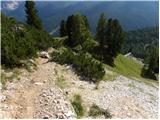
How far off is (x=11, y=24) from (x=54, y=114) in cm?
2287

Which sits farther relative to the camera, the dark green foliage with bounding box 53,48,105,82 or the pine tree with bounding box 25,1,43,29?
the pine tree with bounding box 25,1,43,29

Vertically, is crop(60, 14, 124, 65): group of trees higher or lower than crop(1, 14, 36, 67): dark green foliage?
Answer: lower

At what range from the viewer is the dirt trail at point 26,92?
2637cm

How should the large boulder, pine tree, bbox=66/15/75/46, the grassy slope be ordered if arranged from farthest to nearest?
pine tree, bbox=66/15/75/46, the grassy slope, the large boulder

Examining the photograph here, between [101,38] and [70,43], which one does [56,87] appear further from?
[101,38]

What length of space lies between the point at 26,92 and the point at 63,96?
2991 millimetres

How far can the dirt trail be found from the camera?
86.5 feet

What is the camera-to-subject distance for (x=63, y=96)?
1188 inches

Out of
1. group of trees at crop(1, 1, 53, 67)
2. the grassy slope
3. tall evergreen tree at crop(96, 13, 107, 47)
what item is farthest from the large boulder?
tall evergreen tree at crop(96, 13, 107, 47)

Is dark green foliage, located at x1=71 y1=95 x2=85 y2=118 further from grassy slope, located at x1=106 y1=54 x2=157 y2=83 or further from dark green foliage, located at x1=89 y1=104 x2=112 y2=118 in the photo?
grassy slope, located at x1=106 y1=54 x2=157 y2=83

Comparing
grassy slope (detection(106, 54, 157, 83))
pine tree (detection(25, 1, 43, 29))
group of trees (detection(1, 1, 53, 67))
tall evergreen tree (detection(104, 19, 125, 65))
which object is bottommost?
grassy slope (detection(106, 54, 157, 83))

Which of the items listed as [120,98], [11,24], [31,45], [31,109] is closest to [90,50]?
[11,24]

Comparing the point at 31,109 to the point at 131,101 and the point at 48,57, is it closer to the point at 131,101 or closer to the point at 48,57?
the point at 131,101

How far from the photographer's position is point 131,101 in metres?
34.2
